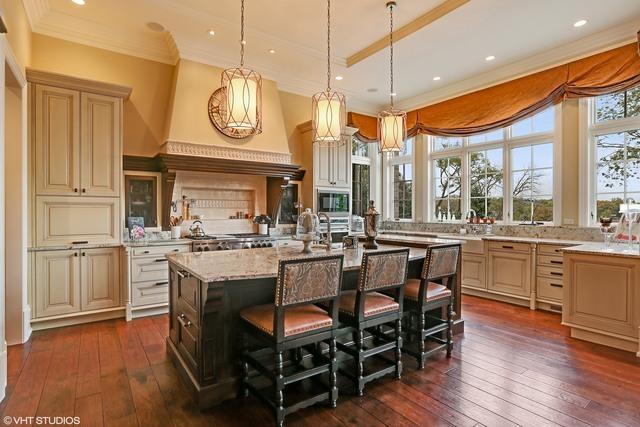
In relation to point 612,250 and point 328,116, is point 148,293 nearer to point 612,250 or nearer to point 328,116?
point 328,116

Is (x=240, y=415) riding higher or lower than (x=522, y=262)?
lower

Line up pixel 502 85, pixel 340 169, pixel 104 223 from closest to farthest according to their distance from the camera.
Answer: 1. pixel 104 223
2. pixel 502 85
3. pixel 340 169

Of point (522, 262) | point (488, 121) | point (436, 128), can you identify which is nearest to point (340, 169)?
point (436, 128)

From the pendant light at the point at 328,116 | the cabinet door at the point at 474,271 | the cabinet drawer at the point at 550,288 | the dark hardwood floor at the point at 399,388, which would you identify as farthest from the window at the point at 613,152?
the pendant light at the point at 328,116

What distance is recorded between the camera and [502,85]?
5203 millimetres

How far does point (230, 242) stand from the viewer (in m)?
4.60

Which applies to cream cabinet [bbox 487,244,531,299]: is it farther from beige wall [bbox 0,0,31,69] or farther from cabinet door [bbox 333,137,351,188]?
beige wall [bbox 0,0,31,69]

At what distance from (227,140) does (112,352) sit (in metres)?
2.85

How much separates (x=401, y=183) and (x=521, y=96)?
2637 mm

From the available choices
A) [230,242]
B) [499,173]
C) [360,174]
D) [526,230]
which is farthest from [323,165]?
[526,230]

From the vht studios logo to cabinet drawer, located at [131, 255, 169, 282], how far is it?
6.46ft

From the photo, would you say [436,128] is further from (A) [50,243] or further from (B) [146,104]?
(A) [50,243]

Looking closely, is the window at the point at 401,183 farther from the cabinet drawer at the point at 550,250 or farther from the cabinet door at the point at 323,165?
the cabinet drawer at the point at 550,250

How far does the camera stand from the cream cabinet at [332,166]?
18.4 ft
